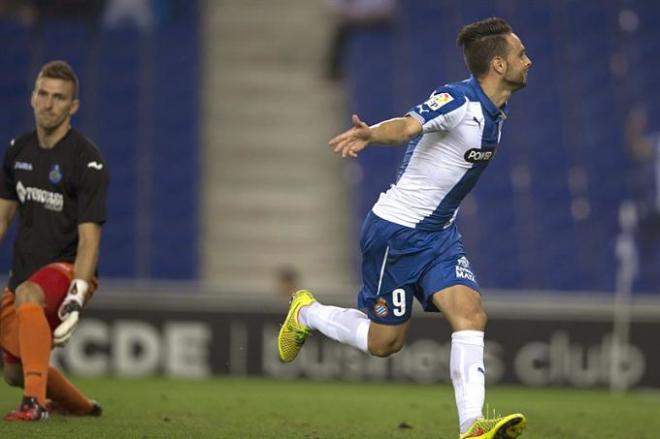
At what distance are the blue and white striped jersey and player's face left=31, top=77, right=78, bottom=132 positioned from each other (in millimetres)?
2097

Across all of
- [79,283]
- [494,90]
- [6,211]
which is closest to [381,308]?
[494,90]

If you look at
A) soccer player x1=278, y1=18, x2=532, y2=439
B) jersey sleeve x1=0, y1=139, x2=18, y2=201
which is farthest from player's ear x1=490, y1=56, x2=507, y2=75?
jersey sleeve x1=0, y1=139, x2=18, y2=201

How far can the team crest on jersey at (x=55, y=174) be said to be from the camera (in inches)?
303

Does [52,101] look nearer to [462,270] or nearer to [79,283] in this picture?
[79,283]

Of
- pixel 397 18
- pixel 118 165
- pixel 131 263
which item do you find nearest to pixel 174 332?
pixel 131 263

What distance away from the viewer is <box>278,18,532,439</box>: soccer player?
21.2 ft

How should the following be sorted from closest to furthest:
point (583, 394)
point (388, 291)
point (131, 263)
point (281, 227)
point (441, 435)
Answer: point (388, 291), point (441, 435), point (583, 394), point (131, 263), point (281, 227)

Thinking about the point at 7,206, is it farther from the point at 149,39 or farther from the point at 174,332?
the point at 149,39

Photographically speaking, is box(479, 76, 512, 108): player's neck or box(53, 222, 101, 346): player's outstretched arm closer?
box(479, 76, 512, 108): player's neck

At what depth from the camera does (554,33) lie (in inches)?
765

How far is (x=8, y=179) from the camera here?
7.90m

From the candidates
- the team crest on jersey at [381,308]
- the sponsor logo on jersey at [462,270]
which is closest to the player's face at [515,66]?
the sponsor logo on jersey at [462,270]

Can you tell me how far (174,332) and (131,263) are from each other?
2640 mm

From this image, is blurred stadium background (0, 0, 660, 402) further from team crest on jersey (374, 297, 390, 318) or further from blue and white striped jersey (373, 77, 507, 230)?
blue and white striped jersey (373, 77, 507, 230)
